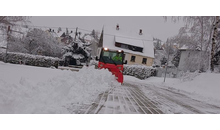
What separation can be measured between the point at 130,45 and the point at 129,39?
5.65 feet

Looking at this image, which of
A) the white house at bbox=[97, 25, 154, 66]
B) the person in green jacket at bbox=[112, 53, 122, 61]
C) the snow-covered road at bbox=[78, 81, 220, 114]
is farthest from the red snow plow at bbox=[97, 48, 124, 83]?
the white house at bbox=[97, 25, 154, 66]

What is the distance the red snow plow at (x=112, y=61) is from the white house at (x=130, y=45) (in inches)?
819

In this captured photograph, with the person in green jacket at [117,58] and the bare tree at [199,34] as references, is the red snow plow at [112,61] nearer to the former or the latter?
the person in green jacket at [117,58]

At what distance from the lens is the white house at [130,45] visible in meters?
34.1

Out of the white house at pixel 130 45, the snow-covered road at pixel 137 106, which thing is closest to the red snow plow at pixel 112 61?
the snow-covered road at pixel 137 106

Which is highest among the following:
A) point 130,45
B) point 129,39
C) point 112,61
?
point 129,39

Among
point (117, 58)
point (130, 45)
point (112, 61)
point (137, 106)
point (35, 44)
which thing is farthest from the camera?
point (130, 45)

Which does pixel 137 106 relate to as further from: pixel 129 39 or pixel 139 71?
pixel 129 39

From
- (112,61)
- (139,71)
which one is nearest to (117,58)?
(112,61)

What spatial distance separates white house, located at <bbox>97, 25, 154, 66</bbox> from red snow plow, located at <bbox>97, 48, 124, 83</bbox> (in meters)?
20.8

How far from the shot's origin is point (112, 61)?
12.6 meters

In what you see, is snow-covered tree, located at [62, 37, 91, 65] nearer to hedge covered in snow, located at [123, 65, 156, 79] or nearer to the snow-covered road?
hedge covered in snow, located at [123, 65, 156, 79]
